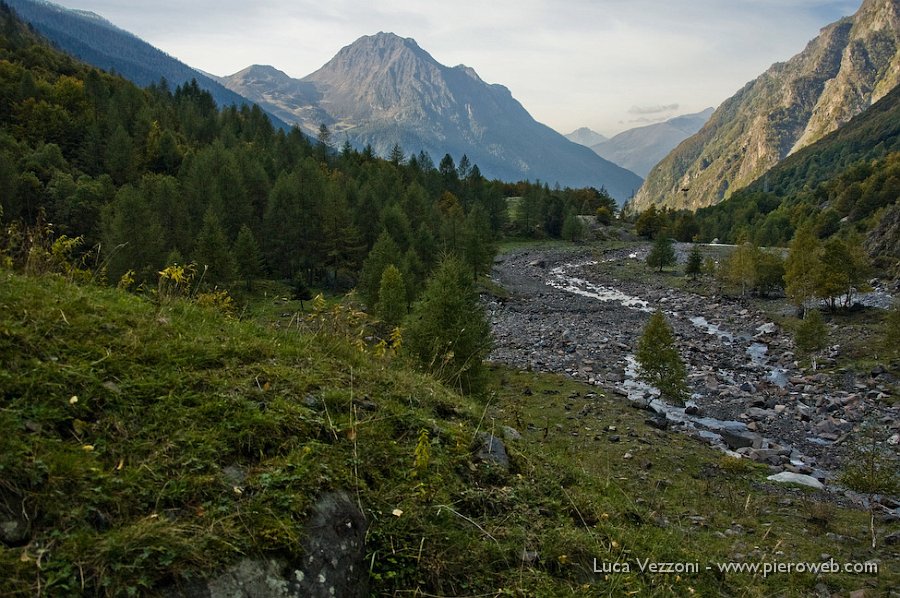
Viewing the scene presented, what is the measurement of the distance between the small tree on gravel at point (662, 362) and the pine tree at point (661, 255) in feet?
190

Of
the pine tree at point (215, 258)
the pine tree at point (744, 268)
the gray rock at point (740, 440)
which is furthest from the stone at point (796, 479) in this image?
the pine tree at point (744, 268)

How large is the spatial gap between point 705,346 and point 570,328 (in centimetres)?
1080

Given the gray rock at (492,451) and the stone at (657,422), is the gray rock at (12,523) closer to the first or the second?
the gray rock at (492,451)

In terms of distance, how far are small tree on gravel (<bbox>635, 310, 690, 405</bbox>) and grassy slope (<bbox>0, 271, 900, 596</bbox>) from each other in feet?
62.1

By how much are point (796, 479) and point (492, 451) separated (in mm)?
15875

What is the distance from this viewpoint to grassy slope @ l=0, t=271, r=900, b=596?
3191mm

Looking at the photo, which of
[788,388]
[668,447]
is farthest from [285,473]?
[788,388]

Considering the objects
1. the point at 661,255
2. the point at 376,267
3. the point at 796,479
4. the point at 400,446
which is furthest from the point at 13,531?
the point at 661,255

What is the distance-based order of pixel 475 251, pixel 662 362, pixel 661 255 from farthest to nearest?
pixel 661 255, pixel 475 251, pixel 662 362

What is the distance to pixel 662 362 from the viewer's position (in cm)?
2589

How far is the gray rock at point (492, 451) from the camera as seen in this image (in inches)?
232

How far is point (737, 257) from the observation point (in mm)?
62656

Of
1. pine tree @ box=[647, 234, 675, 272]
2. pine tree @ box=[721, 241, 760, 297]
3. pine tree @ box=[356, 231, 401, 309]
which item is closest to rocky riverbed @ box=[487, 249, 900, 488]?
pine tree @ box=[721, 241, 760, 297]

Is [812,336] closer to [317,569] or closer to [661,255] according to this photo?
[317,569]
